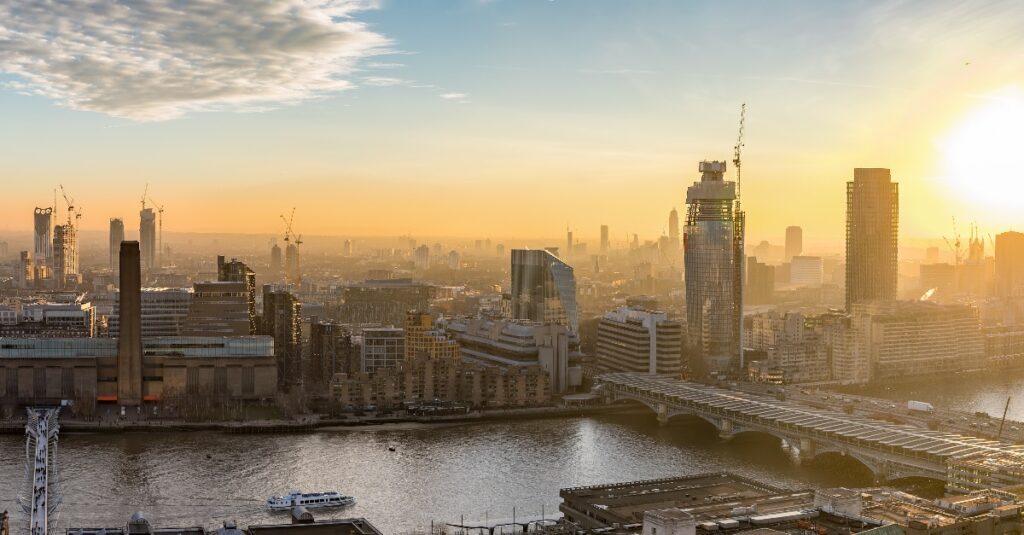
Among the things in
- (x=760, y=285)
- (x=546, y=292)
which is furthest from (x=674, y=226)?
(x=546, y=292)

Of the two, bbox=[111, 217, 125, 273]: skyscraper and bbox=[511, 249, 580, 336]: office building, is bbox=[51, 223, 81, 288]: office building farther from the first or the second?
bbox=[511, 249, 580, 336]: office building

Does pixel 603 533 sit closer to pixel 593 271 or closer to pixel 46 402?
pixel 46 402

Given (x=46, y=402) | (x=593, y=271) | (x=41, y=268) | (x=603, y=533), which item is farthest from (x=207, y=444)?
(x=593, y=271)

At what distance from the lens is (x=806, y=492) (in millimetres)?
13641

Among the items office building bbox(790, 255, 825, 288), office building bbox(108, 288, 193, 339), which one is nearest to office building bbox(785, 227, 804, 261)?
office building bbox(790, 255, 825, 288)

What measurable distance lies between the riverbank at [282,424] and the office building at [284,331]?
5.00 meters

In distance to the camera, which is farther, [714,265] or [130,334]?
[714,265]

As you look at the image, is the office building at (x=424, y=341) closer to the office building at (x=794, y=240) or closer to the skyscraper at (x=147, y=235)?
the skyscraper at (x=147, y=235)

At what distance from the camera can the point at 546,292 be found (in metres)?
35.4

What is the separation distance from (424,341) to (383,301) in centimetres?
1703

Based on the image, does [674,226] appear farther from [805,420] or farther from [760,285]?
[805,420]

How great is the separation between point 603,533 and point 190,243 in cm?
10047

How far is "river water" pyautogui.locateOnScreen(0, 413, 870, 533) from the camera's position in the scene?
15.8m

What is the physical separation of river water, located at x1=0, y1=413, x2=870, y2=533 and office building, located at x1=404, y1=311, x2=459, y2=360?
5655mm
